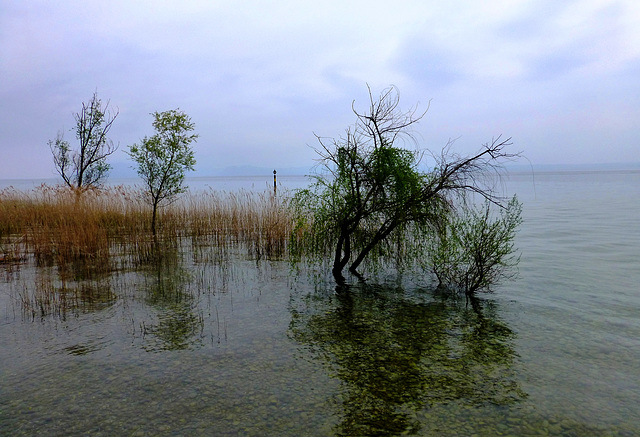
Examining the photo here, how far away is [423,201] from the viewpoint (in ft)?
31.2

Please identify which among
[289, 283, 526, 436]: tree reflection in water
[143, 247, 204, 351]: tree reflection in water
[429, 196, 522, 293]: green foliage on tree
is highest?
[429, 196, 522, 293]: green foliage on tree

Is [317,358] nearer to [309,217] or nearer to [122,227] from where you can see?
[309,217]

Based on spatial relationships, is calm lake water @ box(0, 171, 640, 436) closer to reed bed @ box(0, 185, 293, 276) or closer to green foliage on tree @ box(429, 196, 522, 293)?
green foliage on tree @ box(429, 196, 522, 293)

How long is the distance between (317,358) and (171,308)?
11.1 feet

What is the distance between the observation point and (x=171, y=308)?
823 cm

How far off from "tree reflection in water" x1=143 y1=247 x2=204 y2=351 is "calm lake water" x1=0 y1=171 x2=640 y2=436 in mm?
42

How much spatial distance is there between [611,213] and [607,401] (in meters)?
24.2

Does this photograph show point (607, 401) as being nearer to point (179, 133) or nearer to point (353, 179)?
point (353, 179)

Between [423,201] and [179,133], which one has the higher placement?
[179,133]

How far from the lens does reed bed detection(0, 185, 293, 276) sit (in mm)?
12930

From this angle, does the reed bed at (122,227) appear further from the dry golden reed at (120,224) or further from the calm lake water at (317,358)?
the calm lake water at (317,358)

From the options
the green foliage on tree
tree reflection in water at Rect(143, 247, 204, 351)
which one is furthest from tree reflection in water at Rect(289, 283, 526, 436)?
tree reflection in water at Rect(143, 247, 204, 351)

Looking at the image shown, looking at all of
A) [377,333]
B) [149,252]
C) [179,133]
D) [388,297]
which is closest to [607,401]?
[377,333]

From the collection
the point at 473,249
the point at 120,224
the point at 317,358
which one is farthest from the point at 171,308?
the point at 120,224
